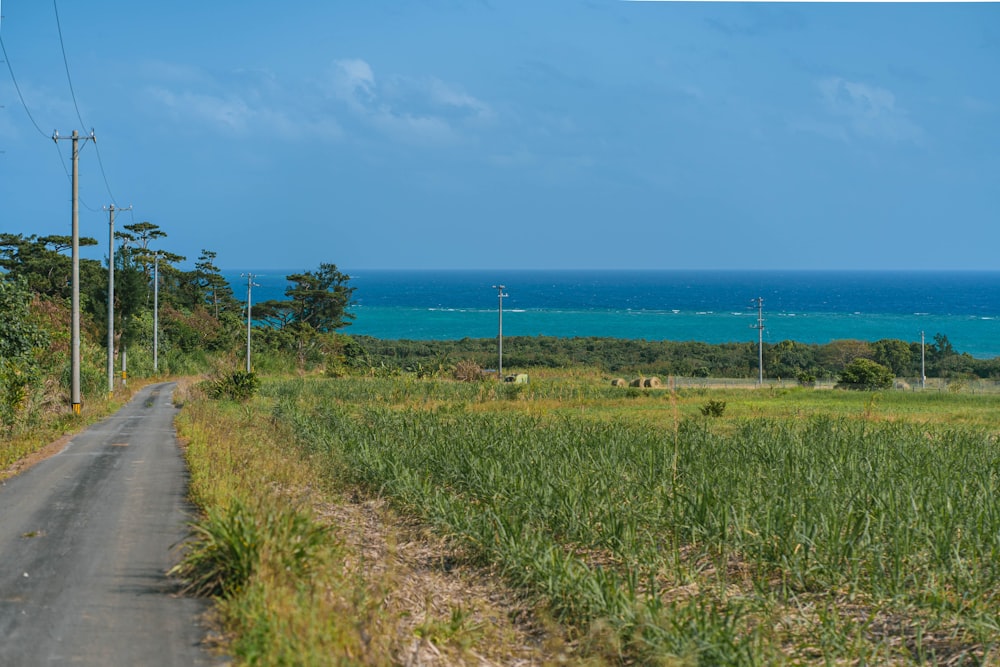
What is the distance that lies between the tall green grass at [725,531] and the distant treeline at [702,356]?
2212 inches

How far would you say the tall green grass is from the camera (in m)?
6.71

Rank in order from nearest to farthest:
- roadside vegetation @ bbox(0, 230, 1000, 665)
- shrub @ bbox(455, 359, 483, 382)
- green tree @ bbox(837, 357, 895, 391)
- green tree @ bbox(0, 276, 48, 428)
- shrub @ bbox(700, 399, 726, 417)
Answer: roadside vegetation @ bbox(0, 230, 1000, 665) < green tree @ bbox(0, 276, 48, 428) < shrub @ bbox(700, 399, 726, 417) < shrub @ bbox(455, 359, 483, 382) < green tree @ bbox(837, 357, 895, 391)

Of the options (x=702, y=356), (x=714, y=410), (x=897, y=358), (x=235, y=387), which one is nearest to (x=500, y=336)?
(x=235, y=387)

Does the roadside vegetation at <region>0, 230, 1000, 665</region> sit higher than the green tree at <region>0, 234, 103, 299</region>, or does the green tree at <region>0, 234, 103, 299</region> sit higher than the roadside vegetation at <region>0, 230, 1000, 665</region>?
the green tree at <region>0, 234, 103, 299</region>

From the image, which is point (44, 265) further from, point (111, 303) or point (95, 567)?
point (95, 567)

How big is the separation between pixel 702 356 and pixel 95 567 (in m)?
84.3

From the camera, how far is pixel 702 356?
293 ft

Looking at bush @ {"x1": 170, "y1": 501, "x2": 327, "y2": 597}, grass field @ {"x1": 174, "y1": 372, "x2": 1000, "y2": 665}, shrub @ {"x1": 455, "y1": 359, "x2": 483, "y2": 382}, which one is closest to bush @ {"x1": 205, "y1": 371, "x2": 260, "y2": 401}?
grass field @ {"x1": 174, "y1": 372, "x2": 1000, "y2": 665}

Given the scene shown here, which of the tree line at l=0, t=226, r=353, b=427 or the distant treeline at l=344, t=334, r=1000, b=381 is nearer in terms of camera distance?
the tree line at l=0, t=226, r=353, b=427

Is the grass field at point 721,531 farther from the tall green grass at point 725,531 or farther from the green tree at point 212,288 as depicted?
the green tree at point 212,288

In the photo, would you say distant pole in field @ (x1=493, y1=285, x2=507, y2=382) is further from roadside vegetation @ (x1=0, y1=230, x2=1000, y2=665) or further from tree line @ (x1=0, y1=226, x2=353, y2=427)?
roadside vegetation @ (x1=0, y1=230, x2=1000, y2=665)

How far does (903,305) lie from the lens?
636 ft

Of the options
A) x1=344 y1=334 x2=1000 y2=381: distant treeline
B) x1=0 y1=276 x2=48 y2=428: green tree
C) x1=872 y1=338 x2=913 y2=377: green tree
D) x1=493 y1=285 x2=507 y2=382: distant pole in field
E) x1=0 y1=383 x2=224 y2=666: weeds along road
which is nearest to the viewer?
x1=0 y1=383 x2=224 y2=666: weeds along road

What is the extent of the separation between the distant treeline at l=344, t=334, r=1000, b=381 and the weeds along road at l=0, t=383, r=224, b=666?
2175 inches
